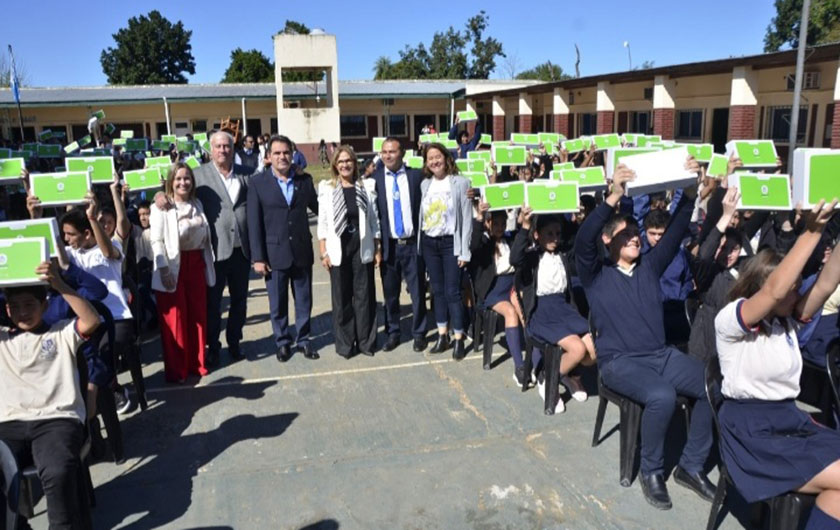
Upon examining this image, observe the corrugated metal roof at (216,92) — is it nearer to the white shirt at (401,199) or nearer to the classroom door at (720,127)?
the classroom door at (720,127)

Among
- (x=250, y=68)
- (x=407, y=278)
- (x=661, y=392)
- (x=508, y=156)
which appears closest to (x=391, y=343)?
(x=407, y=278)

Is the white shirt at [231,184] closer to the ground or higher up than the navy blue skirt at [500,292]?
higher up

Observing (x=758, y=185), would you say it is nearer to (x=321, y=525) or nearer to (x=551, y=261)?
(x=551, y=261)

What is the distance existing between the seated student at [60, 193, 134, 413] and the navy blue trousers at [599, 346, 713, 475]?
11.3 feet

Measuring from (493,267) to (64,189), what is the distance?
3433 mm

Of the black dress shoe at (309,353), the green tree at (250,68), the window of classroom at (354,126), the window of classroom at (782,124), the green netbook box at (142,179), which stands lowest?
the black dress shoe at (309,353)

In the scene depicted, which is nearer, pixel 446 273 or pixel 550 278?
pixel 550 278

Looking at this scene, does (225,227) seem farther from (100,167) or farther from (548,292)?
(548,292)

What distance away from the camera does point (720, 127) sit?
19.2m

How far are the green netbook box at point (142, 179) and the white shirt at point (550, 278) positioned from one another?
384cm

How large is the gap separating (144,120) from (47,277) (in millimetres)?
36222

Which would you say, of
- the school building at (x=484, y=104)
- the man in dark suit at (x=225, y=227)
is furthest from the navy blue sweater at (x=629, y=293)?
the school building at (x=484, y=104)

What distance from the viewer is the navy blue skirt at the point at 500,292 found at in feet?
18.3

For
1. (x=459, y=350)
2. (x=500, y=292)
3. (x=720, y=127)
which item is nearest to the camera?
(x=500, y=292)
